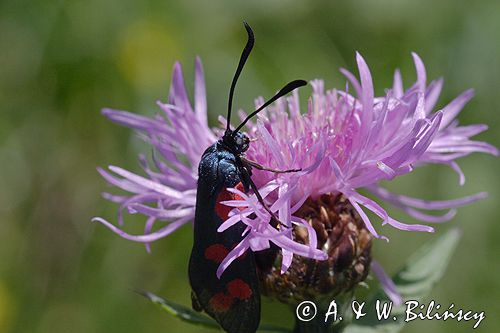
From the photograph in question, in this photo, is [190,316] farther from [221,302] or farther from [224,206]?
[224,206]

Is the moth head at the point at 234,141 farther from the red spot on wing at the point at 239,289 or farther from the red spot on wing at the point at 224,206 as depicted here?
the red spot on wing at the point at 239,289

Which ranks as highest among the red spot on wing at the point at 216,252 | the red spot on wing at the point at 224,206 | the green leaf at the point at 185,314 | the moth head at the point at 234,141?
the moth head at the point at 234,141

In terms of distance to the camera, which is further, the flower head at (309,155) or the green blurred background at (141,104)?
the green blurred background at (141,104)

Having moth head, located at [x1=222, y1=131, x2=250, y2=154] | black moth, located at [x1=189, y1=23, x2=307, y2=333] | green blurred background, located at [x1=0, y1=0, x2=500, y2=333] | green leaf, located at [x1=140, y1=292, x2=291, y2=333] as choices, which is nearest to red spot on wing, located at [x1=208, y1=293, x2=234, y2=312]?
black moth, located at [x1=189, y1=23, x2=307, y2=333]

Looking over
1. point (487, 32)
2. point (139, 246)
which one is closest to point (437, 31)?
point (487, 32)

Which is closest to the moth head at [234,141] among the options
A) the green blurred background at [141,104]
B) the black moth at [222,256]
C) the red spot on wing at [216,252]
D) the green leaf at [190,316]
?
the black moth at [222,256]

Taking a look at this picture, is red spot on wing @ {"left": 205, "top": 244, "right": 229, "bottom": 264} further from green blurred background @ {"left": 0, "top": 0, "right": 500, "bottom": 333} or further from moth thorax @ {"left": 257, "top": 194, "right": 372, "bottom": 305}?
green blurred background @ {"left": 0, "top": 0, "right": 500, "bottom": 333}
